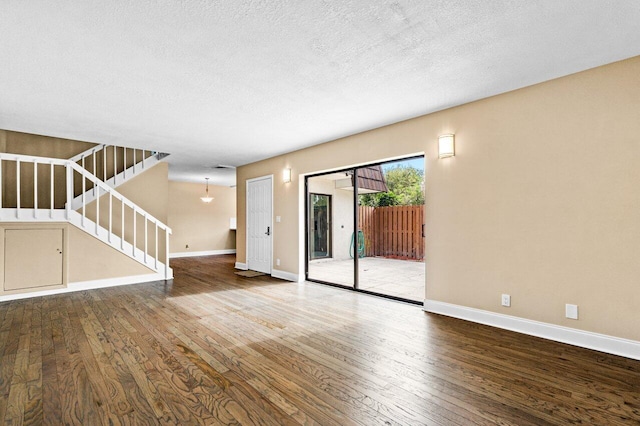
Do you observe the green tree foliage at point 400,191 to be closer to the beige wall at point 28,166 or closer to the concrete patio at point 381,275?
the concrete patio at point 381,275

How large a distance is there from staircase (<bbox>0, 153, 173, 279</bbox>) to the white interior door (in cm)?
182

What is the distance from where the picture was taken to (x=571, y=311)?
120 inches


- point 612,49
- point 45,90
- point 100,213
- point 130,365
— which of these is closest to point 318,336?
point 130,365

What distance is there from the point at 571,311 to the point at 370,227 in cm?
475

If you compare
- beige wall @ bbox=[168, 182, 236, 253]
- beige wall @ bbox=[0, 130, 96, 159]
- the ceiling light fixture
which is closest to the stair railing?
beige wall @ bbox=[0, 130, 96, 159]

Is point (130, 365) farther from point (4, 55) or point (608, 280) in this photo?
point (608, 280)

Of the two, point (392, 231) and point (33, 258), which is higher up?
point (392, 231)

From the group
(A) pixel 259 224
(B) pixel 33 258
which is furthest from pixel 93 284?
(A) pixel 259 224

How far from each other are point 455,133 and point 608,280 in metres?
2.13

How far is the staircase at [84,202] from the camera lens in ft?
17.2

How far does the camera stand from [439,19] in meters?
2.25

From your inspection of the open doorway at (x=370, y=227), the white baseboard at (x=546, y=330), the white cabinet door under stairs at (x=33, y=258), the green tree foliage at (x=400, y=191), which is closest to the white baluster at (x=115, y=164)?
the white cabinet door under stairs at (x=33, y=258)

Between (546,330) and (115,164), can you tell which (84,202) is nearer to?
(115,164)

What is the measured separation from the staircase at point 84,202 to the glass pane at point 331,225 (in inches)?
125
